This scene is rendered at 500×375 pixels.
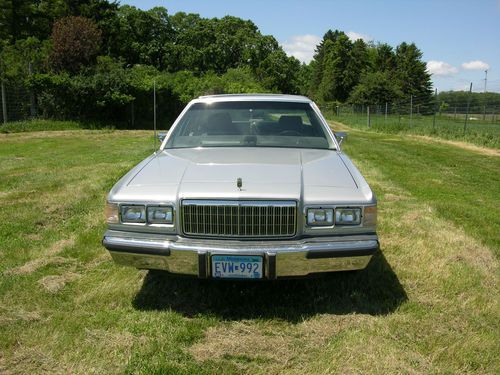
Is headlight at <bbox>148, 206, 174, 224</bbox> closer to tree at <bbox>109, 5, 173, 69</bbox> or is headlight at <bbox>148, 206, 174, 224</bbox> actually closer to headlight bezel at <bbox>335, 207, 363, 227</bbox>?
headlight bezel at <bbox>335, 207, 363, 227</bbox>

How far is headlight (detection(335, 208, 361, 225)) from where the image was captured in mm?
3209

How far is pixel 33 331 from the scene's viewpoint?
3104 millimetres

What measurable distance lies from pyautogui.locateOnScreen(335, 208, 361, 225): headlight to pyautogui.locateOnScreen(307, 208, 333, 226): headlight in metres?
0.05

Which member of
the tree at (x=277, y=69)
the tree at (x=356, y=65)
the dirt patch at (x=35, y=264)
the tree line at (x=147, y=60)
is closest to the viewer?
the dirt patch at (x=35, y=264)

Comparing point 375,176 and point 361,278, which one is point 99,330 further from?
point 375,176

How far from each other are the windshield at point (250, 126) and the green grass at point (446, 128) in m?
13.4

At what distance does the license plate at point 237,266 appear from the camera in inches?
122

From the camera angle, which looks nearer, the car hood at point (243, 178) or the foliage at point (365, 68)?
the car hood at point (243, 178)

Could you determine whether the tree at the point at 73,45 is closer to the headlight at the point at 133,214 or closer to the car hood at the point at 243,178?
the car hood at the point at 243,178

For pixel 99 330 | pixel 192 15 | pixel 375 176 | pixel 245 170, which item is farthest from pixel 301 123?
pixel 192 15

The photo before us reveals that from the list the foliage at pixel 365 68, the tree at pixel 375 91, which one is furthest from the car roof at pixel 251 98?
the foliage at pixel 365 68

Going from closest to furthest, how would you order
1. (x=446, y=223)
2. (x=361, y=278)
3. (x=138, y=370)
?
(x=138, y=370)
(x=361, y=278)
(x=446, y=223)

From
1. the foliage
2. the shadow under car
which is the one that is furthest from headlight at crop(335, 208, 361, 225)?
the foliage

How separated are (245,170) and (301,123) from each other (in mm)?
1552
